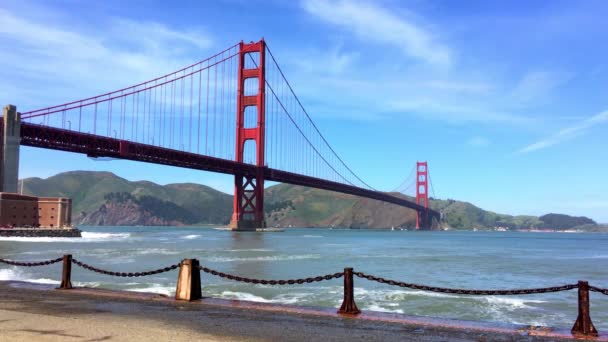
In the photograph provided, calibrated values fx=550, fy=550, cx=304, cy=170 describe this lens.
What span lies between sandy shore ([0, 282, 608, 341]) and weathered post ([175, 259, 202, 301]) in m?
0.28

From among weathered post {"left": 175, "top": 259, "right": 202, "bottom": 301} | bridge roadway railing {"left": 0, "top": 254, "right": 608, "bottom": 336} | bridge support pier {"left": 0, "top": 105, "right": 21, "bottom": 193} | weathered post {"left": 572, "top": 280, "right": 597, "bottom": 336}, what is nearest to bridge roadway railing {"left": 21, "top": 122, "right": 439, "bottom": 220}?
bridge support pier {"left": 0, "top": 105, "right": 21, "bottom": 193}

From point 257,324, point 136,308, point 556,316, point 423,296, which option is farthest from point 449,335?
point 423,296

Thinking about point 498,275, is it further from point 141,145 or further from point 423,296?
point 141,145

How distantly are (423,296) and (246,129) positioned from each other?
7410 centimetres

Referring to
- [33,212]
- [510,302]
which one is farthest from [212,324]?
[33,212]

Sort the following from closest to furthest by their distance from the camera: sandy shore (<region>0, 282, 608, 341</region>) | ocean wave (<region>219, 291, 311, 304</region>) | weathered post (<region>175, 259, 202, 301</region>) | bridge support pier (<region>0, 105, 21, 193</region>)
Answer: sandy shore (<region>0, 282, 608, 341</region>) < weathered post (<region>175, 259, 202, 301</region>) < ocean wave (<region>219, 291, 311, 304</region>) < bridge support pier (<region>0, 105, 21, 193</region>)

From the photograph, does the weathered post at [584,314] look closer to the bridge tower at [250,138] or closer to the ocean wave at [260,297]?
the ocean wave at [260,297]

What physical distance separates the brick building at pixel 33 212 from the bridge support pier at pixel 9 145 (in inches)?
67.7

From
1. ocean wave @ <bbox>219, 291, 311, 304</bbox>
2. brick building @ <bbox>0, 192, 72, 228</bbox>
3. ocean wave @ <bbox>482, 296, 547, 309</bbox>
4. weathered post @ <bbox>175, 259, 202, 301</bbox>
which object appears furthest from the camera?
brick building @ <bbox>0, 192, 72, 228</bbox>

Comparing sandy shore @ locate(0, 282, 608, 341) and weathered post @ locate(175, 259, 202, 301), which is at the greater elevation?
weathered post @ locate(175, 259, 202, 301)

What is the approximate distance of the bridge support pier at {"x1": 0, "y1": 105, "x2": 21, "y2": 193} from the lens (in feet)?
181

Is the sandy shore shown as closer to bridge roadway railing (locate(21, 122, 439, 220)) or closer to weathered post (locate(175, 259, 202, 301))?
weathered post (locate(175, 259, 202, 301))

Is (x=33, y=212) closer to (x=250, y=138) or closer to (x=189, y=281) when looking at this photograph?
(x=250, y=138)

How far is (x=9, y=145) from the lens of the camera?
55031mm
